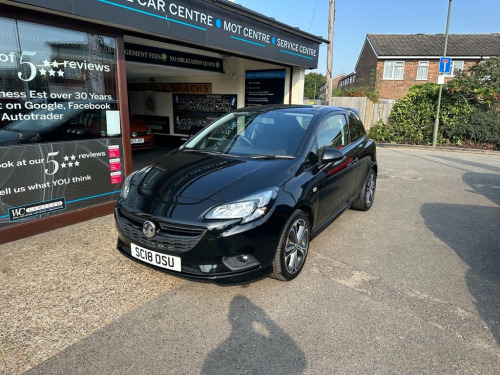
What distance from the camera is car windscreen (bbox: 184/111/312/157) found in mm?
3648

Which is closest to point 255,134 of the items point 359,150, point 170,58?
point 359,150

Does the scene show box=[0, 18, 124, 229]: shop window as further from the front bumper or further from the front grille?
the front bumper

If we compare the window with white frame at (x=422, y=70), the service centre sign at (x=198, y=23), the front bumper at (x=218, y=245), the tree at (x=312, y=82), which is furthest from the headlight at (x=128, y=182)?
the tree at (x=312, y=82)

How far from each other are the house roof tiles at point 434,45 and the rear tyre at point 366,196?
25833mm

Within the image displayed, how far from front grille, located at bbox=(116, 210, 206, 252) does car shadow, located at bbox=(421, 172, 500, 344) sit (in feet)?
7.83

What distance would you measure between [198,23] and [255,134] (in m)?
2.77

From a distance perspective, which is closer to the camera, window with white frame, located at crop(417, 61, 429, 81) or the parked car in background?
the parked car in background

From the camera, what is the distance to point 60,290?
3104 millimetres

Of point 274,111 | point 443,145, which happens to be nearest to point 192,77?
point 274,111

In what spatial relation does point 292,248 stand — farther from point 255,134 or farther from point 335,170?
point 255,134

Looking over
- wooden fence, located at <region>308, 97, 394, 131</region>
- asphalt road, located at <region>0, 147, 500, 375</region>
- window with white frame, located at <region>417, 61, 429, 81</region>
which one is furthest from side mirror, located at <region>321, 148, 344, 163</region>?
window with white frame, located at <region>417, 61, 429, 81</region>

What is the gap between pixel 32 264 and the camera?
356 centimetres

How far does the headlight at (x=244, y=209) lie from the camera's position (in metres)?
2.73

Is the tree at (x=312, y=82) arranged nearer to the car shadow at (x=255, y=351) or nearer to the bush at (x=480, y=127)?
the bush at (x=480, y=127)
